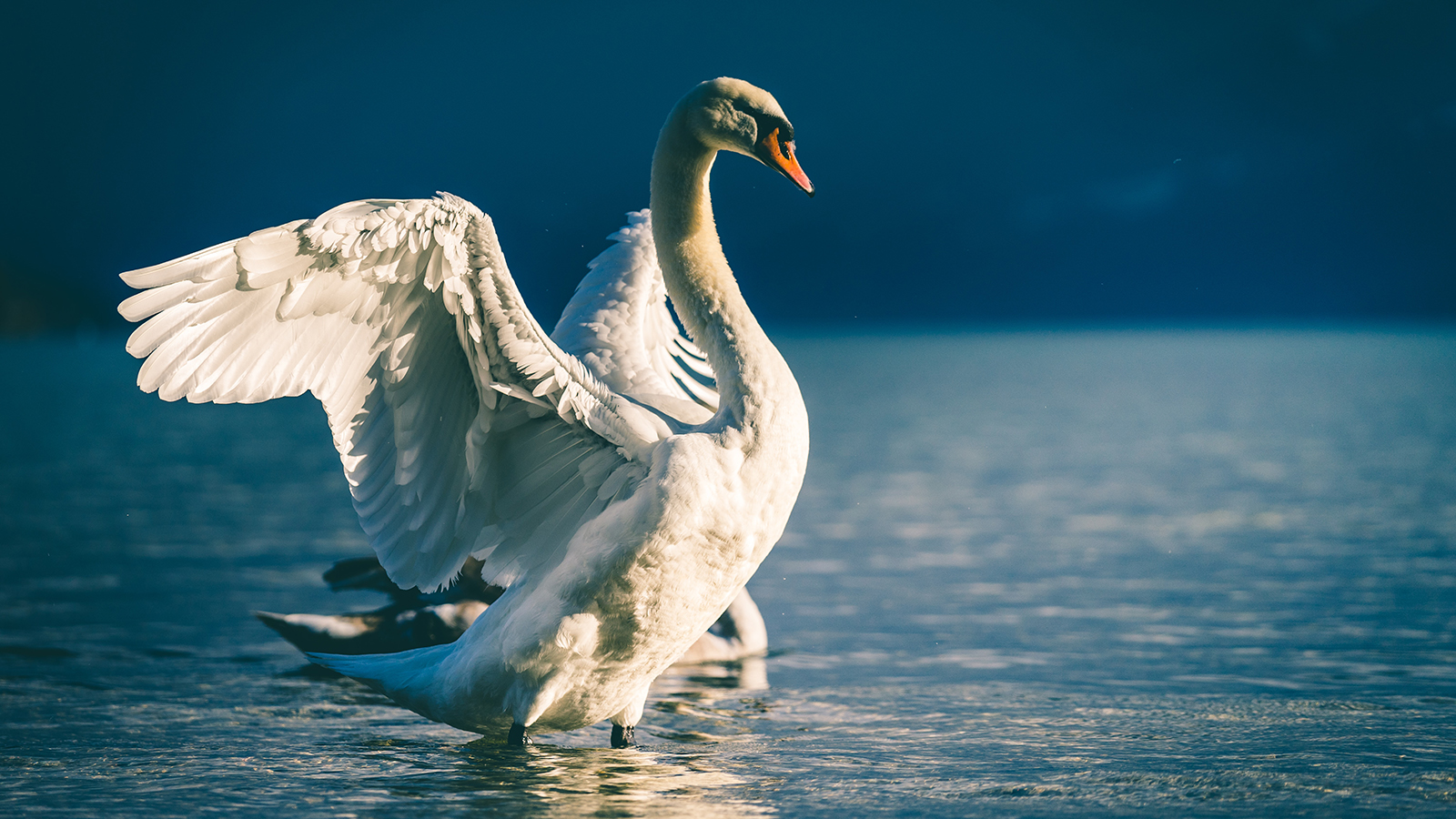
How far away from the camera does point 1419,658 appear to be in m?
8.23

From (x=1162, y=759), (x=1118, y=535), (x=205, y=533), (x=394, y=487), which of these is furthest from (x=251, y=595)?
(x=1118, y=535)

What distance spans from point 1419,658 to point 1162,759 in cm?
293

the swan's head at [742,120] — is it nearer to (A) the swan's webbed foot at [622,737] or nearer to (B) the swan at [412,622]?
(A) the swan's webbed foot at [622,737]

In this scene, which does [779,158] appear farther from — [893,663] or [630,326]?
[893,663]

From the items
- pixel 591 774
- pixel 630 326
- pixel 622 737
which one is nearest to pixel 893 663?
pixel 622 737

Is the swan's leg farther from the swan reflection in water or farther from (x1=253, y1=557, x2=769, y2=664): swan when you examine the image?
(x1=253, y1=557, x2=769, y2=664): swan

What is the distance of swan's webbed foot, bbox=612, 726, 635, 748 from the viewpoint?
21.8 feet

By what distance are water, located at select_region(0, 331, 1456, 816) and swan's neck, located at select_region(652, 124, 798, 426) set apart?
5.77ft

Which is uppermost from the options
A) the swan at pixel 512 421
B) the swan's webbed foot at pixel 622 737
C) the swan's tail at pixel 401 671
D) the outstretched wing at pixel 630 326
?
the outstretched wing at pixel 630 326

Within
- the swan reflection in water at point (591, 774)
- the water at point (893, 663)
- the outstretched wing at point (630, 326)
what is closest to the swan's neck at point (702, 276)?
the outstretched wing at point (630, 326)

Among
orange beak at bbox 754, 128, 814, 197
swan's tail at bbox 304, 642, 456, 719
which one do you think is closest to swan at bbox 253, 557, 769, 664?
swan's tail at bbox 304, 642, 456, 719

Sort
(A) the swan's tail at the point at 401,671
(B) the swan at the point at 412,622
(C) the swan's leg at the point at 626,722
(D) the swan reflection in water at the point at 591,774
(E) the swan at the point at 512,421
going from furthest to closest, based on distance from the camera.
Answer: (B) the swan at the point at 412,622 < (C) the swan's leg at the point at 626,722 < (A) the swan's tail at the point at 401,671 < (D) the swan reflection in water at the point at 591,774 < (E) the swan at the point at 512,421

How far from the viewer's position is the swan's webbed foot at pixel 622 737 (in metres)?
6.65

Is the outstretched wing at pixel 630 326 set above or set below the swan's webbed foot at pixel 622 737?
above
